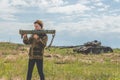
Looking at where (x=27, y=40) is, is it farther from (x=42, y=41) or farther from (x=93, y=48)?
(x=93, y=48)

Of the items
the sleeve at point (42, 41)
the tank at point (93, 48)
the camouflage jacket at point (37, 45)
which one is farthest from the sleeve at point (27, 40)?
the tank at point (93, 48)

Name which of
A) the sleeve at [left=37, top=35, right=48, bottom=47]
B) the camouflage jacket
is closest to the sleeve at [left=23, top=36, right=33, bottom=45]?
the camouflage jacket

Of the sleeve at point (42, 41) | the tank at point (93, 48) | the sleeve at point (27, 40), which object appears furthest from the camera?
the tank at point (93, 48)

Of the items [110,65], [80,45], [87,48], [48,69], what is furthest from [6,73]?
[80,45]

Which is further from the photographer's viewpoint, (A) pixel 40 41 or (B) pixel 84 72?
(B) pixel 84 72

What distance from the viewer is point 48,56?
30.5 m

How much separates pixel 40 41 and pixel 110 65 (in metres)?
11.8

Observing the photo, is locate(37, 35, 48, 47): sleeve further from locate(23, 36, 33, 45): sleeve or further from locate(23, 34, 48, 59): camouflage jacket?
locate(23, 36, 33, 45): sleeve

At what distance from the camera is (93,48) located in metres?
38.8

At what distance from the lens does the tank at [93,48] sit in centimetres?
3844

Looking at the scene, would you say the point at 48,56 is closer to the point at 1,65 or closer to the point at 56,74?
the point at 1,65

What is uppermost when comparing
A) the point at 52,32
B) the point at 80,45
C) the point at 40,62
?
the point at 52,32

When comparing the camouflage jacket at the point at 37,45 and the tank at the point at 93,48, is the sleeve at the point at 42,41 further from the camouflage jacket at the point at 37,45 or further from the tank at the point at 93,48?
the tank at the point at 93,48

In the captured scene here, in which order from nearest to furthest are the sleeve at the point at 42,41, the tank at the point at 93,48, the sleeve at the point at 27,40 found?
1. the sleeve at the point at 27,40
2. the sleeve at the point at 42,41
3. the tank at the point at 93,48
